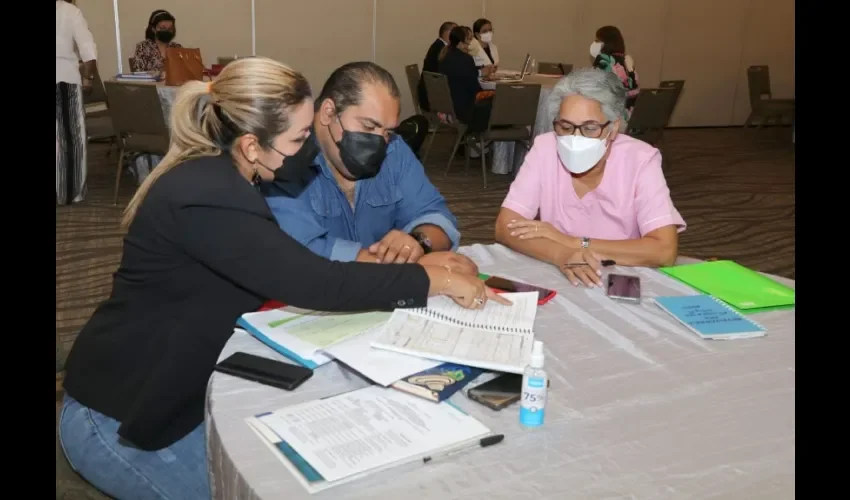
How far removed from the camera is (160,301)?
1568 mm

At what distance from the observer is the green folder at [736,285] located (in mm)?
1790

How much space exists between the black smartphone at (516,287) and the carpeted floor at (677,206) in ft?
3.41

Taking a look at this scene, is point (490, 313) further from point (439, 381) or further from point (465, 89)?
point (465, 89)

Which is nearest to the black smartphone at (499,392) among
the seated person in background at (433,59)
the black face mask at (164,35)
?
the black face mask at (164,35)

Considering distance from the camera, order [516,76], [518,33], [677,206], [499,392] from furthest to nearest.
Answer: [518,33] → [516,76] → [677,206] → [499,392]

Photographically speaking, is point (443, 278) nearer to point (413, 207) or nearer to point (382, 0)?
point (413, 207)

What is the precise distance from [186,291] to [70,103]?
167 inches

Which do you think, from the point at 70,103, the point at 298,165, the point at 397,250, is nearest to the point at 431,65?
the point at 70,103

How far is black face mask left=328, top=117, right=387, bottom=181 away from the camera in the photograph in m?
2.19

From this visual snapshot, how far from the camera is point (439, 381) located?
1312mm

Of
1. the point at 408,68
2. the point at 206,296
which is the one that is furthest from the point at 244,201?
the point at 408,68

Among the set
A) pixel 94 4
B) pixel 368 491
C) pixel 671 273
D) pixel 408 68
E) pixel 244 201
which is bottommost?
pixel 368 491

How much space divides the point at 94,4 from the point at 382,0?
3131mm

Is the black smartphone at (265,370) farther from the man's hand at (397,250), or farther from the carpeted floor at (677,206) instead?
the man's hand at (397,250)
